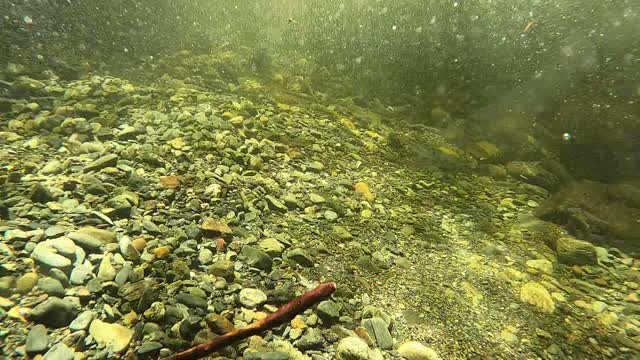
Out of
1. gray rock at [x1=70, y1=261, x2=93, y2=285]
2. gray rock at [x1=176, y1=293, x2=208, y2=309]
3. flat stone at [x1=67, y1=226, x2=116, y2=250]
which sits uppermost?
flat stone at [x1=67, y1=226, x2=116, y2=250]

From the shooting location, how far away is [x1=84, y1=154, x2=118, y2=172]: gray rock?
3.41 meters

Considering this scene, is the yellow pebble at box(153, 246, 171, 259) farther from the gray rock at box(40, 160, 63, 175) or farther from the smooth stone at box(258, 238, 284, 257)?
the gray rock at box(40, 160, 63, 175)

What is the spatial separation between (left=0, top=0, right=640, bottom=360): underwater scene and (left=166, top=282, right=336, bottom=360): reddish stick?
2cm

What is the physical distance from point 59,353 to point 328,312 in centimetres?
167

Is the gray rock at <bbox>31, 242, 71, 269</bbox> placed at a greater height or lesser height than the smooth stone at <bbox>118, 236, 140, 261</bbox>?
lesser

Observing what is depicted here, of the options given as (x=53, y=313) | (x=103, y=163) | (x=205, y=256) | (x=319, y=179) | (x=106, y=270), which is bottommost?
(x=53, y=313)

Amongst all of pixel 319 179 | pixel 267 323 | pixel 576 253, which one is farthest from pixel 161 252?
pixel 576 253

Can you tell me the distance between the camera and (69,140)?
378cm

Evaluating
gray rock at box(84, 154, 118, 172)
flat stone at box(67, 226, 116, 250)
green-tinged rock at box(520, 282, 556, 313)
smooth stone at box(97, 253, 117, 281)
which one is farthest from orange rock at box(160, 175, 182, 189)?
green-tinged rock at box(520, 282, 556, 313)

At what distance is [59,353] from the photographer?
2025mm

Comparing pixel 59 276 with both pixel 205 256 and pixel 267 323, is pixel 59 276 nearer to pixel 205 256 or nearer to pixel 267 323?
pixel 205 256

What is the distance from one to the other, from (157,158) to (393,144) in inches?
128

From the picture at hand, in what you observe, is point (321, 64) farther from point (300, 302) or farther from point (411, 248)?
point (300, 302)

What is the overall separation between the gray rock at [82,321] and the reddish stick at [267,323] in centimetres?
57
